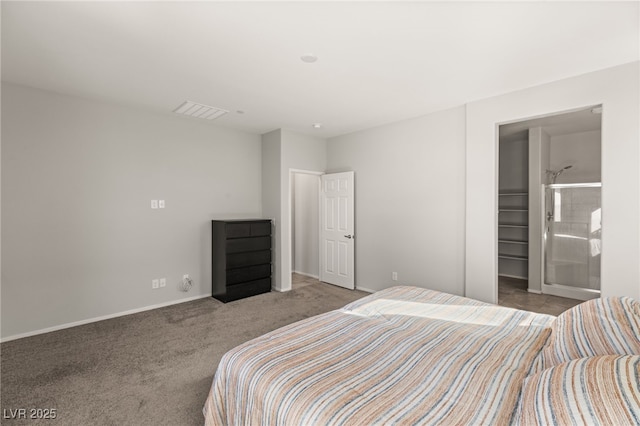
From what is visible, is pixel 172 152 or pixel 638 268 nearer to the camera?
pixel 638 268

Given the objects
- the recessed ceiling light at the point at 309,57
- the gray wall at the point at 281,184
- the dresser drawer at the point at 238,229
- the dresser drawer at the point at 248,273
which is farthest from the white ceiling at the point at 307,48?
the dresser drawer at the point at 248,273

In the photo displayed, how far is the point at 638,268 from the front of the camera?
2.49m

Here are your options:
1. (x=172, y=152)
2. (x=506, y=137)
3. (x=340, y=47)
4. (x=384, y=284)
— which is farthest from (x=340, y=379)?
(x=506, y=137)

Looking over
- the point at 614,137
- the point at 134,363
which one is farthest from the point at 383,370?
the point at 614,137

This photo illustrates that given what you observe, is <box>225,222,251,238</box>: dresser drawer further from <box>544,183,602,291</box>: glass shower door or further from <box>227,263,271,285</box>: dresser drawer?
<box>544,183,602,291</box>: glass shower door

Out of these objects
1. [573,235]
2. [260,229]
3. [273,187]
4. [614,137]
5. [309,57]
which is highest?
[309,57]

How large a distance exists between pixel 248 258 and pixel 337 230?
1544mm

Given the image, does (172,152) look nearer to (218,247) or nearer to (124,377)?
(218,247)

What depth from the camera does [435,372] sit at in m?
1.34

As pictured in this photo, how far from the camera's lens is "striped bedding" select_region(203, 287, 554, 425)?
3.61 feet

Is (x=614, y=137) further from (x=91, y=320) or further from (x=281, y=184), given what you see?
(x=91, y=320)

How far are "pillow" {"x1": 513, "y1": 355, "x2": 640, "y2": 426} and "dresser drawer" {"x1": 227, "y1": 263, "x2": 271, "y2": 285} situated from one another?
3.65 metres

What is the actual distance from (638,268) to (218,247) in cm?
450

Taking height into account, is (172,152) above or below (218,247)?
above
